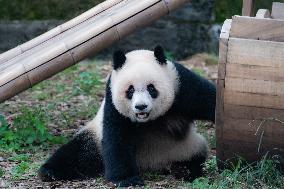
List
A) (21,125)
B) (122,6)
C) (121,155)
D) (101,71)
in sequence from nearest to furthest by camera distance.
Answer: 1. (121,155)
2. (122,6)
3. (21,125)
4. (101,71)

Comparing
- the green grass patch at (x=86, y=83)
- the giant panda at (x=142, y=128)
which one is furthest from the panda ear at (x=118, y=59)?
the green grass patch at (x=86, y=83)

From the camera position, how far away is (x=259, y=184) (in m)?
4.77

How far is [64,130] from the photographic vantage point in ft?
22.9

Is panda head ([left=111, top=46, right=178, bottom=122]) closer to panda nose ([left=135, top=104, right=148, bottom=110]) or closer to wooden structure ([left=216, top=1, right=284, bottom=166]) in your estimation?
panda nose ([left=135, top=104, right=148, bottom=110])

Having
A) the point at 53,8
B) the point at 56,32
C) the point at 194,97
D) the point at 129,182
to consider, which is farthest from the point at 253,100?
the point at 53,8

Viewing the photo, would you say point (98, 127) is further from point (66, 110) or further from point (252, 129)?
point (66, 110)

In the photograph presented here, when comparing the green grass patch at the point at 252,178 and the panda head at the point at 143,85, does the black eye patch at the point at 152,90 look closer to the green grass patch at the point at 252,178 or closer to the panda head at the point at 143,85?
the panda head at the point at 143,85

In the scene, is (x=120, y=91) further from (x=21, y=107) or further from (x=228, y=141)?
(x=21, y=107)

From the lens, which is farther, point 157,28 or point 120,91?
point 157,28

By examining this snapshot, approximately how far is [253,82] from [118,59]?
1118mm

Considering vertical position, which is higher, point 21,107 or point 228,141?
point 228,141

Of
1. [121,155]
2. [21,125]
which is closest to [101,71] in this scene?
[21,125]

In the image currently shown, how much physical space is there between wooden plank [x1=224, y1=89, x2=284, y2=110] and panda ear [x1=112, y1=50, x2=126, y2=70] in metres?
0.90

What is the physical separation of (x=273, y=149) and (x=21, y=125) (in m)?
2.94
